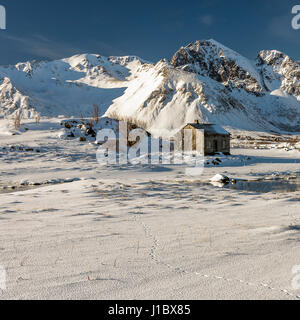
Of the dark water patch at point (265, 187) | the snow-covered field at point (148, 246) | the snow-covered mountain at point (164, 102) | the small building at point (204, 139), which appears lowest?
the dark water patch at point (265, 187)

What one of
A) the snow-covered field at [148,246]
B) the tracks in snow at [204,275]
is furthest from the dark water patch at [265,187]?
the tracks in snow at [204,275]

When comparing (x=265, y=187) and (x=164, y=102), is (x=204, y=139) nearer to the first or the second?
(x=265, y=187)

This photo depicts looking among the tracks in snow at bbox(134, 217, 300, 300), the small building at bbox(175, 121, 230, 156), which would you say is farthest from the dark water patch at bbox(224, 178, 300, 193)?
the small building at bbox(175, 121, 230, 156)

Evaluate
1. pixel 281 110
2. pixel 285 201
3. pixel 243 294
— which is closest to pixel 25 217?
pixel 243 294

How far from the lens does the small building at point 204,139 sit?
37406mm

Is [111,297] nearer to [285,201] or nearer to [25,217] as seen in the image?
[25,217]

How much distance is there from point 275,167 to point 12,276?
27108mm

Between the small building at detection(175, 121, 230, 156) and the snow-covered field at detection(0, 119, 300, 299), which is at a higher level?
the small building at detection(175, 121, 230, 156)

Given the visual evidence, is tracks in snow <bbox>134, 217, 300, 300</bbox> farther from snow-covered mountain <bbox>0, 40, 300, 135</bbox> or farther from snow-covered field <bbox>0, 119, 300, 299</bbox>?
snow-covered mountain <bbox>0, 40, 300, 135</bbox>

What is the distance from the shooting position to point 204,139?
37062 millimetres

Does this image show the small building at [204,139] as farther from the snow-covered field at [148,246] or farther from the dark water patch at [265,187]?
the snow-covered field at [148,246]

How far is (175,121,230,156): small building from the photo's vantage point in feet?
123

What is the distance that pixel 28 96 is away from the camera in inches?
6880

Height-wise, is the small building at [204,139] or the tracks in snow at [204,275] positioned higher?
the small building at [204,139]
